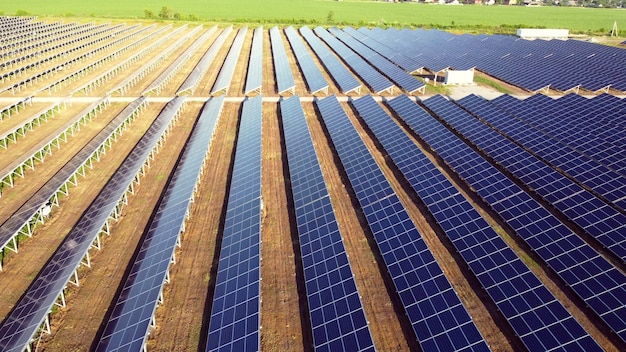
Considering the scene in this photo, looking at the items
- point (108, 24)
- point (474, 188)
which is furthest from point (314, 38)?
point (474, 188)

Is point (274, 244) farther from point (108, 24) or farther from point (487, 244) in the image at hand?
point (108, 24)

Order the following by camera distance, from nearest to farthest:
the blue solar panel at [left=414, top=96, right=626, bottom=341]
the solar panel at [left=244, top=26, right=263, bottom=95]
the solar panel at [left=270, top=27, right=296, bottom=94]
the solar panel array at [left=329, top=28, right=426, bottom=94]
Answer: the blue solar panel at [left=414, top=96, right=626, bottom=341]
the solar panel at [left=270, top=27, right=296, bottom=94]
the solar panel at [left=244, top=26, right=263, bottom=95]
the solar panel array at [left=329, top=28, right=426, bottom=94]

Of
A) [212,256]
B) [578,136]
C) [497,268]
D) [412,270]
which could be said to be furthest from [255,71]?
[497,268]

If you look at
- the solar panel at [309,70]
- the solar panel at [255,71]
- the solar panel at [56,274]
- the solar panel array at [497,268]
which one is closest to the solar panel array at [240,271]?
the solar panel at [56,274]

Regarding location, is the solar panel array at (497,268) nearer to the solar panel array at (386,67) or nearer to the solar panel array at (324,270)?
the solar panel array at (324,270)

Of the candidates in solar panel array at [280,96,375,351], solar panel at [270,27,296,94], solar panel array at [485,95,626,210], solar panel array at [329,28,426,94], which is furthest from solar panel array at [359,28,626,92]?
solar panel array at [280,96,375,351]

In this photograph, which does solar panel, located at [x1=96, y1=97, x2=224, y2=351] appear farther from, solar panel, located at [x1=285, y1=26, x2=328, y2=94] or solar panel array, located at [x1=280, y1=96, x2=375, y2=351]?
solar panel, located at [x1=285, y1=26, x2=328, y2=94]
